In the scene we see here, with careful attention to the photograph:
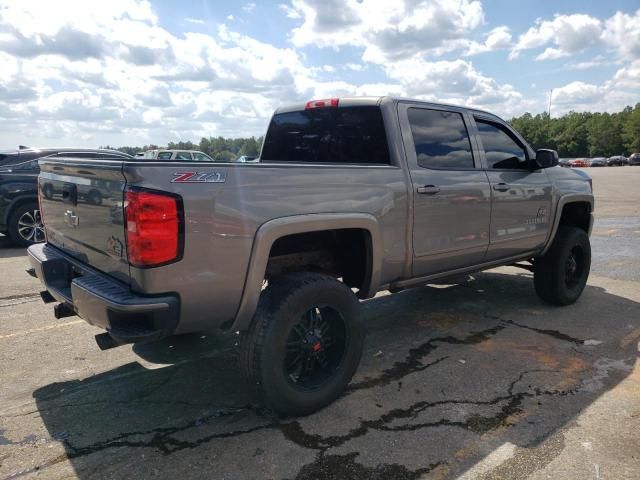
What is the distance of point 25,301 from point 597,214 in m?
13.7

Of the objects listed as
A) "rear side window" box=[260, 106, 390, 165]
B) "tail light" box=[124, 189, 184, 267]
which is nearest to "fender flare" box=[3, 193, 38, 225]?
"rear side window" box=[260, 106, 390, 165]

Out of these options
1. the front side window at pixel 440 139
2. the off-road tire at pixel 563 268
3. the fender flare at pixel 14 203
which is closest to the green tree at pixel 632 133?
the off-road tire at pixel 563 268

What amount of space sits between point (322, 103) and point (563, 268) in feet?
9.94

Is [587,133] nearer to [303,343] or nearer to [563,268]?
[563,268]

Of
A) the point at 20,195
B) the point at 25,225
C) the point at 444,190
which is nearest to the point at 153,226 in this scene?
the point at 444,190

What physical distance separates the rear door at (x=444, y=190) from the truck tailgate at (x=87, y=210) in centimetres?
198

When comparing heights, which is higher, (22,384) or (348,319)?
(348,319)

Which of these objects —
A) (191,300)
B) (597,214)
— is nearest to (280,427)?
(191,300)

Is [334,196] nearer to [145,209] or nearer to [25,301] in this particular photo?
[145,209]

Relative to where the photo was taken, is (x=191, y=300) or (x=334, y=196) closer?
(x=191, y=300)

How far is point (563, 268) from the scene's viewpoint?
17.0 ft

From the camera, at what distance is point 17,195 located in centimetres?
834

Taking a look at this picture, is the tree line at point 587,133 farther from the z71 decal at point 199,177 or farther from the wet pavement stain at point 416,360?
the z71 decal at point 199,177

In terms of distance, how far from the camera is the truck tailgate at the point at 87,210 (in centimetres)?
260
